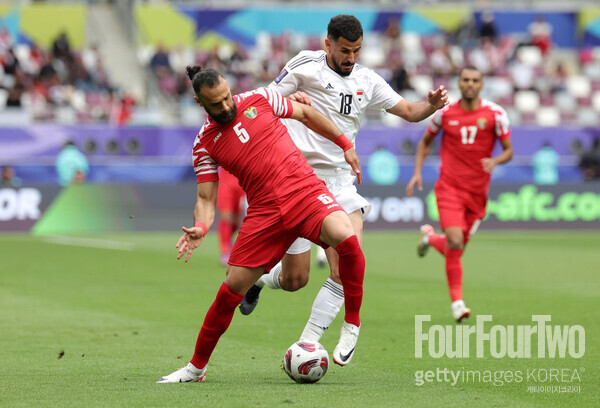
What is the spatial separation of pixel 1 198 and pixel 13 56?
26.4 ft

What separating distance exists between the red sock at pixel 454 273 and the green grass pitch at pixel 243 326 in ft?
1.02

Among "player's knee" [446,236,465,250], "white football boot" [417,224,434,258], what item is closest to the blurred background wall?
"white football boot" [417,224,434,258]

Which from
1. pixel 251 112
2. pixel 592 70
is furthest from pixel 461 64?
pixel 251 112

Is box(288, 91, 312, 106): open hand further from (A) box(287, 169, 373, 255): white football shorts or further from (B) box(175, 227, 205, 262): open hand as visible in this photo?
(B) box(175, 227, 205, 262): open hand

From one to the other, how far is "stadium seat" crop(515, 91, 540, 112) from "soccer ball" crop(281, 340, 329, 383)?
2476 cm

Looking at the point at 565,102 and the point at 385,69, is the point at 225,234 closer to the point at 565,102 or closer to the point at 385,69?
the point at 385,69

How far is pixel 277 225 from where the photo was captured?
6699 millimetres

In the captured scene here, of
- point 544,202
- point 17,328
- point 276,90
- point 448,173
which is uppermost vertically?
point 276,90

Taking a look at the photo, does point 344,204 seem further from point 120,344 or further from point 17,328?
point 17,328

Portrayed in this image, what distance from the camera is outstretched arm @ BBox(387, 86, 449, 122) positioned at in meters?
7.41

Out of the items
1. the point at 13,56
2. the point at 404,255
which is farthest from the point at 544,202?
the point at 13,56

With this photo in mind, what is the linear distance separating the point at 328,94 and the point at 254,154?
1.19m

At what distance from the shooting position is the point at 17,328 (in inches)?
373

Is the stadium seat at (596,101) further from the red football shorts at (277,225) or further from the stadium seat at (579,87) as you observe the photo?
the red football shorts at (277,225)
